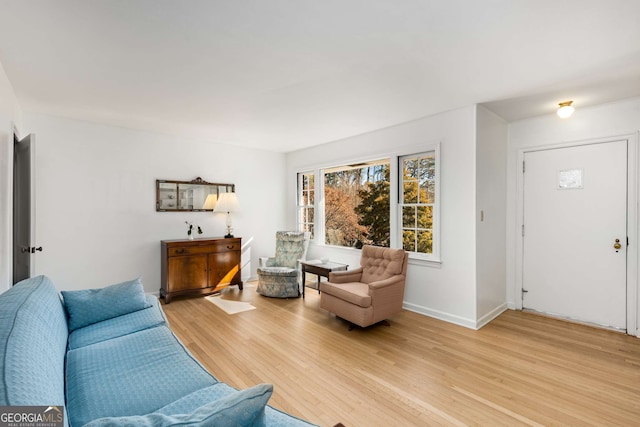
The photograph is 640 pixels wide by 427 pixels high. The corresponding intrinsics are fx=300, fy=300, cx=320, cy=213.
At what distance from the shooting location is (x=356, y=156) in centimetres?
483

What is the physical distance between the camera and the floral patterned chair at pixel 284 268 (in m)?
4.60

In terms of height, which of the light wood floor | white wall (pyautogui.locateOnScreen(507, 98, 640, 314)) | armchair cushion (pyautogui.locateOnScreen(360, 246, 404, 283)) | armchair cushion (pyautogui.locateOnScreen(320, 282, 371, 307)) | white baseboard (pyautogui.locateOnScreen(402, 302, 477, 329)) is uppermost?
white wall (pyautogui.locateOnScreen(507, 98, 640, 314))

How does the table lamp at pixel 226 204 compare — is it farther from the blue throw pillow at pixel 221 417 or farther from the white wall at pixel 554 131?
the blue throw pillow at pixel 221 417

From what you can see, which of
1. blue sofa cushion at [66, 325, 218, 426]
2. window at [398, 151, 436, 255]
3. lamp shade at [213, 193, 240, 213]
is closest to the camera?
blue sofa cushion at [66, 325, 218, 426]

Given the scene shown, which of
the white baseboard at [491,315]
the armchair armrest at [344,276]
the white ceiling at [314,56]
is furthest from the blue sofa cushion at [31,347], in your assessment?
the white baseboard at [491,315]

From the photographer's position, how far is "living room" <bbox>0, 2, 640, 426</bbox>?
2.76m

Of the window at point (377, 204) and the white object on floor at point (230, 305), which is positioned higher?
the window at point (377, 204)

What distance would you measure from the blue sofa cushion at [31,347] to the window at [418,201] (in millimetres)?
3663

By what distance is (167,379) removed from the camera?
5.02 ft

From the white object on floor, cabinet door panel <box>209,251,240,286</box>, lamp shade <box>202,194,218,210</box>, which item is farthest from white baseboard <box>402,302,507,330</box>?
lamp shade <box>202,194,218,210</box>

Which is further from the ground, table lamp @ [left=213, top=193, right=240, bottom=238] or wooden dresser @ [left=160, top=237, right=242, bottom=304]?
table lamp @ [left=213, top=193, right=240, bottom=238]

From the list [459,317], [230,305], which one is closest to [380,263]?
[459,317]

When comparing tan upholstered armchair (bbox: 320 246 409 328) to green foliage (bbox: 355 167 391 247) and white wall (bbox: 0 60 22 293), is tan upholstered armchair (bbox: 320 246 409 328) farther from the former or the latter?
white wall (bbox: 0 60 22 293)

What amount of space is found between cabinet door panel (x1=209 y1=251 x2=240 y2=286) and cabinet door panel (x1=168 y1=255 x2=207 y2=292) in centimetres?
12
